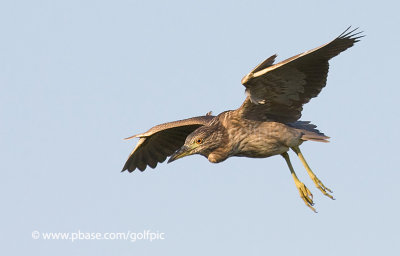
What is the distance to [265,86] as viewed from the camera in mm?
12820

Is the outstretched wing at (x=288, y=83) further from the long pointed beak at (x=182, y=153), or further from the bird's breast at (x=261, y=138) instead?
the long pointed beak at (x=182, y=153)

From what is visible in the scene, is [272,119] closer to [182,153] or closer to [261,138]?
[261,138]

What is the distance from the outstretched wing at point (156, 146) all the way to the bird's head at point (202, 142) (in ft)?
6.63

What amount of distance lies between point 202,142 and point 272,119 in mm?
1284

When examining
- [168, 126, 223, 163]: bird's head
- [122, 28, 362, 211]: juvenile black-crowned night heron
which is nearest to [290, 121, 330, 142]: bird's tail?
[122, 28, 362, 211]: juvenile black-crowned night heron

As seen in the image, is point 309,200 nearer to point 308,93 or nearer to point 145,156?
point 308,93

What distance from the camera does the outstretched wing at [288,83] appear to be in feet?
40.4

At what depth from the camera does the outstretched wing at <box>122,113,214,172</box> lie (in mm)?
15370

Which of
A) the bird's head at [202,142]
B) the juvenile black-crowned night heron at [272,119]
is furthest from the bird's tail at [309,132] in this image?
the bird's head at [202,142]

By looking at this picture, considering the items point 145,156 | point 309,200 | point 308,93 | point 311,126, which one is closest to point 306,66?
point 308,93

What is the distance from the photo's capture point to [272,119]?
13508mm

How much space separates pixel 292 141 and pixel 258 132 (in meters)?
0.57

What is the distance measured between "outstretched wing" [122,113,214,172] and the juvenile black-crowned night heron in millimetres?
1433

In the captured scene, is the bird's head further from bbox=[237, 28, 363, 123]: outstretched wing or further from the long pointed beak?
bbox=[237, 28, 363, 123]: outstretched wing
